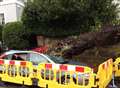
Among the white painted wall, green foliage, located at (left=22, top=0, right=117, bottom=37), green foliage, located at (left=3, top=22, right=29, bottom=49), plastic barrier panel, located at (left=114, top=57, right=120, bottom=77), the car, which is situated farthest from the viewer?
the white painted wall

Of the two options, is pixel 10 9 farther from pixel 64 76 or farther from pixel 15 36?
pixel 64 76

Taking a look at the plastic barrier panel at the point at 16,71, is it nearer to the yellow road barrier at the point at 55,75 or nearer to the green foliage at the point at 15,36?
the yellow road barrier at the point at 55,75

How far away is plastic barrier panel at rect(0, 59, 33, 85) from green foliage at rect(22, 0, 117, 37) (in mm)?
11188

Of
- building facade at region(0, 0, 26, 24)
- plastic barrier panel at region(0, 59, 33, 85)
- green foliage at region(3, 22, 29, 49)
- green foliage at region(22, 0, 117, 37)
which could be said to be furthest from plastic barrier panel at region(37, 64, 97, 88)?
building facade at region(0, 0, 26, 24)

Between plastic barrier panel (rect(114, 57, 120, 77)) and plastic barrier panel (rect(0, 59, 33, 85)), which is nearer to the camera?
plastic barrier panel (rect(0, 59, 33, 85))

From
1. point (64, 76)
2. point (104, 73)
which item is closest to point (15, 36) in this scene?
point (64, 76)

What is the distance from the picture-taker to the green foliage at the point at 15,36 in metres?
26.0

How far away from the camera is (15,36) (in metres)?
26.0

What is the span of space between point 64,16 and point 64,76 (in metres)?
13.6

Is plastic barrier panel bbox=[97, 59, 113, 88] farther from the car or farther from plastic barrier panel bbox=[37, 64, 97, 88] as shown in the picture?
the car

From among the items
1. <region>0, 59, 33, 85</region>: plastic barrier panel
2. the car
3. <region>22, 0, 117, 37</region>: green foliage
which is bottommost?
<region>0, 59, 33, 85</region>: plastic barrier panel

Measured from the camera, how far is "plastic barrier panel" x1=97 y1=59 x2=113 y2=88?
10730mm

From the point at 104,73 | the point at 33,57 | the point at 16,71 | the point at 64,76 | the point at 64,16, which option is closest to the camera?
the point at 64,76

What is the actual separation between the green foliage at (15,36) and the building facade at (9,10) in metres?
5.46
